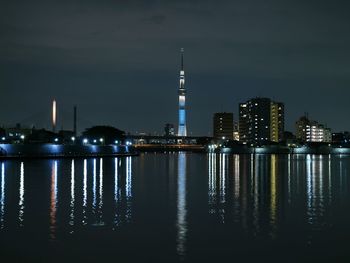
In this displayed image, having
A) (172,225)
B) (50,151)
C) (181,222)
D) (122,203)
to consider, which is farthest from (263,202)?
(50,151)

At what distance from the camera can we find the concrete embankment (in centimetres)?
8362

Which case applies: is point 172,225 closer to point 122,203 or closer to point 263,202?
point 122,203

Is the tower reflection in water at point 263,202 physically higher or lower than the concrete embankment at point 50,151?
lower

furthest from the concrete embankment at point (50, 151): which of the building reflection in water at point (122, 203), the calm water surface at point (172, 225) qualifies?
the calm water surface at point (172, 225)

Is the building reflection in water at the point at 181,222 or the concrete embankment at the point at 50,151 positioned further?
the concrete embankment at the point at 50,151

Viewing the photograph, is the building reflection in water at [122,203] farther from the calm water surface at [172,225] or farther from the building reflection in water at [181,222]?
the building reflection in water at [181,222]

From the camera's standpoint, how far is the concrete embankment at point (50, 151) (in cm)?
8362

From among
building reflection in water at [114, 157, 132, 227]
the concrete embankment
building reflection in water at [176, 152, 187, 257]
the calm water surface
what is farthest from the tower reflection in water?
the concrete embankment

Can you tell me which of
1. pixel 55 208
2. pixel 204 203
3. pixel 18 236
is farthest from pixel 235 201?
pixel 18 236

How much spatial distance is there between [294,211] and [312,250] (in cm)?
869

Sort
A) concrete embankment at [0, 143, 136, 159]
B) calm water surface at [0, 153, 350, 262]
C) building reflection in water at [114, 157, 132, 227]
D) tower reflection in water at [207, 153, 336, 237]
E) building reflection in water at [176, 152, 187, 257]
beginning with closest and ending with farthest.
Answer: calm water surface at [0, 153, 350, 262] < building reflection in water at [176, 152, 187, 257] < tower reflection in water at [207, 153, 336, 237] < building reflection in water at [114, 157, 132, 227] < concrete embankment at [0, 143, 136, 159]

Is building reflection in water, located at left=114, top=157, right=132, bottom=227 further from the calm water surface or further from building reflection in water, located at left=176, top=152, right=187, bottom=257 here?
building reflection in water, located at left=176, top=152, right=187, bottom=257

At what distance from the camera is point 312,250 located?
56.3 feet

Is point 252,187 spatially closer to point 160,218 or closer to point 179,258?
point 160,218
